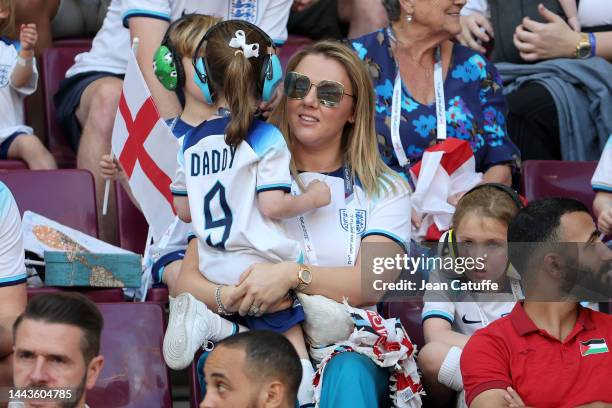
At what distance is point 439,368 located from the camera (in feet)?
14.4

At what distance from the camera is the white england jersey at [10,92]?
5.91m

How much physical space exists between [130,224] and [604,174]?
1.91m

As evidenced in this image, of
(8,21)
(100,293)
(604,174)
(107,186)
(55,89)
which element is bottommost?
(100,293)

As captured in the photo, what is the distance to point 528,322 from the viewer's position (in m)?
4.11

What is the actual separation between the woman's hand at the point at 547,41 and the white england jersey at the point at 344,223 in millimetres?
1754

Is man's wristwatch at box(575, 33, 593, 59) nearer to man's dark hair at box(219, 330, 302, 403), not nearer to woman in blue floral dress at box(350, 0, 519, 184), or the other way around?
woman in blue floral dress at box(350, 0, 519, 184)

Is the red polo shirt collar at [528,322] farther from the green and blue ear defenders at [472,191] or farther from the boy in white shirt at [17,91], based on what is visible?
the boy in white shirt at [17,91]

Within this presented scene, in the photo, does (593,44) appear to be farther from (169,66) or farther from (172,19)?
(169,66)

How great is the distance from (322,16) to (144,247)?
187cm

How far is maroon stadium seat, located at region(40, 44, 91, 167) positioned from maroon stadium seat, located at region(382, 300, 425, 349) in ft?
6.60

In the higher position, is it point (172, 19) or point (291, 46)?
point (172, 19)

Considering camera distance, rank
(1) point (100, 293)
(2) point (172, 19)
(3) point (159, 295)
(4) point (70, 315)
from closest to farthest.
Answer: (4) point (70, 315)
(1) point (100, 293)
(3) point (159, 295)
(2) point (172, 19)

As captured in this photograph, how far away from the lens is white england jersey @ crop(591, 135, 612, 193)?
524 cm

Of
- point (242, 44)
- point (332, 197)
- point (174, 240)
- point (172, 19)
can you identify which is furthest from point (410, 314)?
point (172, 19)
